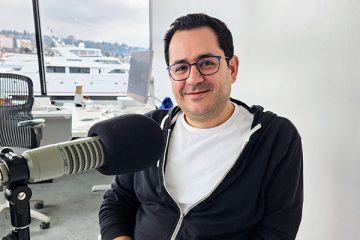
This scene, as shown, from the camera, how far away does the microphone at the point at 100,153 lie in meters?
0.48

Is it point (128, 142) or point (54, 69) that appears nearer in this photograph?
point (128, 142)

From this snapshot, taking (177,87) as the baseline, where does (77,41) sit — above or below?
above

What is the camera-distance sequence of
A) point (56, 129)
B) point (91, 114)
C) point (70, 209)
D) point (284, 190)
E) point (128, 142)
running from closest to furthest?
point (128, 142)
point (284, 190)
point (70, 209)
point (91, 114)
point (56, 129)

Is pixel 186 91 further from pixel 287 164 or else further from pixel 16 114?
pixel 16 114

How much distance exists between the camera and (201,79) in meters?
1.04

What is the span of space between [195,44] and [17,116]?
2175 mm

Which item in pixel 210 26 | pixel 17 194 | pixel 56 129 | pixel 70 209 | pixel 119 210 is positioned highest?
pixel 210 26

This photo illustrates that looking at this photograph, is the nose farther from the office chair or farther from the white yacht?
the white yacht

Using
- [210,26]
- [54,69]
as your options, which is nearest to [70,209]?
[54,69]

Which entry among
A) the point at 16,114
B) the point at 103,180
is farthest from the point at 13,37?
the point at 103,180

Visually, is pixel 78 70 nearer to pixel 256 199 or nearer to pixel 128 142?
pixel 256 199

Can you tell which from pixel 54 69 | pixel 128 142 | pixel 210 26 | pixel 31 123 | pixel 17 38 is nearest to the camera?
pixel 128 142

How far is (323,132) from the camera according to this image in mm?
979

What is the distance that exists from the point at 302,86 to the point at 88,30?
3.60 metres
